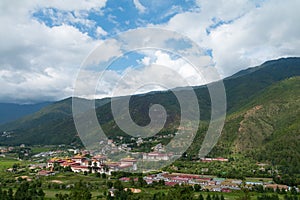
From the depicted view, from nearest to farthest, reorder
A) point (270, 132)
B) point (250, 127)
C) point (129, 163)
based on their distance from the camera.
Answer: point (129, 163)
point (270, 132)
point (250, 127)

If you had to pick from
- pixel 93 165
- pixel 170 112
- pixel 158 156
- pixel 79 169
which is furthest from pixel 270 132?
pixel 79 169

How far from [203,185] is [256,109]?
91.0 feet

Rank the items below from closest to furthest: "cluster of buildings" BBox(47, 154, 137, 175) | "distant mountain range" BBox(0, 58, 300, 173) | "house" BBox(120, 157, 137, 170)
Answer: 1. "cluster of buildings" BBox(47, 154, 137, 175)
2. "house" BBox(120, 157, 137, 170)
3. "distant mountain range" BBox(0, 58, 300, 173)

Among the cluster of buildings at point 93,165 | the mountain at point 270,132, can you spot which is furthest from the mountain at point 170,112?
the cluster of buildings at point 93,165

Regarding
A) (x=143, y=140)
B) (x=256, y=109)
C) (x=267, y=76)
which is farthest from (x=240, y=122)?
(x=267, y=76)

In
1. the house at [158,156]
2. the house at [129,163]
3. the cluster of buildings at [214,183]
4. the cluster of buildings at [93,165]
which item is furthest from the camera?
the house at [129,163]

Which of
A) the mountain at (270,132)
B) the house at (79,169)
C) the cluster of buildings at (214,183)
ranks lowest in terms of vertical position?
the cluster of buildings at (214,183)

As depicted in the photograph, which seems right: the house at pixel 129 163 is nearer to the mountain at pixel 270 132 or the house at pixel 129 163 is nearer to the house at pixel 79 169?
the house at pixel 79 169

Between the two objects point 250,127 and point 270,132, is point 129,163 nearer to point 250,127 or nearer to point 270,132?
point 250,127

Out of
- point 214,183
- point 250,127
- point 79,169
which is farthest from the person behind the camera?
point 250,127

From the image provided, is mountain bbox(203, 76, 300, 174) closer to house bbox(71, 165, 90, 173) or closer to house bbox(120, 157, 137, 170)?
house bbox(120, 157, 137, 170)


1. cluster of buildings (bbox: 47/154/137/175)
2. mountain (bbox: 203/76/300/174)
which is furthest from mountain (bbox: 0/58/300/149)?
cluster of buildings (bbox: 47/154/137/175)

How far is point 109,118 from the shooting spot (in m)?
61.5

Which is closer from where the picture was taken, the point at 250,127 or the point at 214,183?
the point at 214,183
